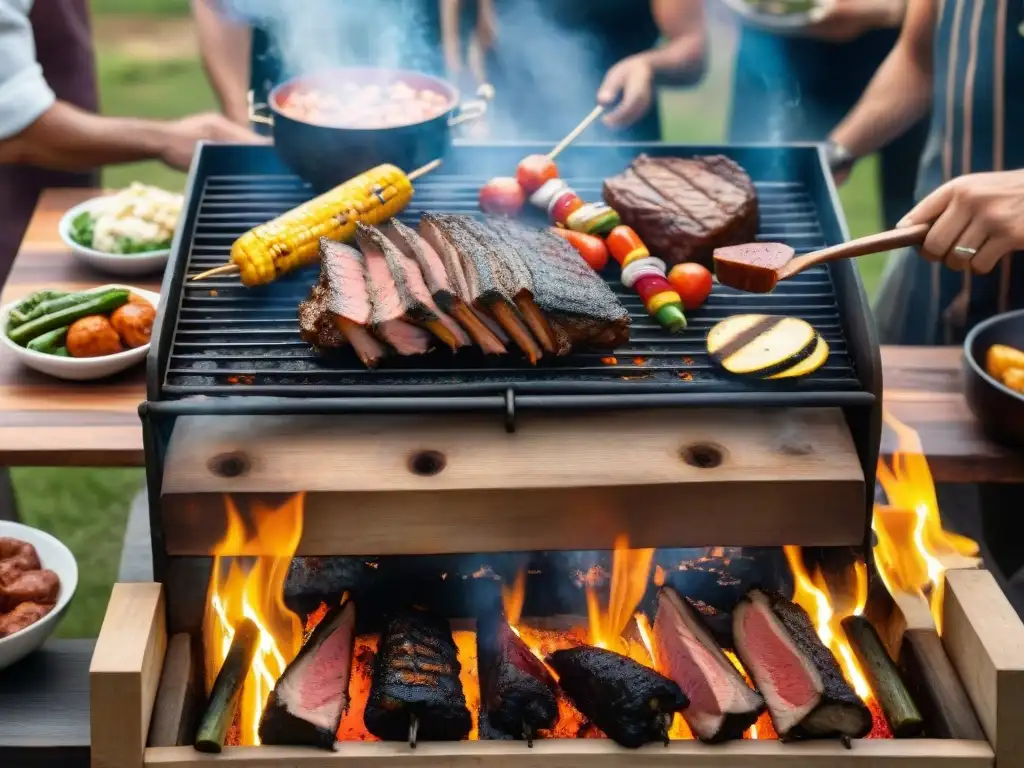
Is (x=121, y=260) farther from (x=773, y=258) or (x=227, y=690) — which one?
(x=773, y=258)

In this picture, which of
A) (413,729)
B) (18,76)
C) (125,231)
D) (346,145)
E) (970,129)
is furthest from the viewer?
(18,76)

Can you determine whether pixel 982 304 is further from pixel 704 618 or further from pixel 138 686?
pixel 138 686

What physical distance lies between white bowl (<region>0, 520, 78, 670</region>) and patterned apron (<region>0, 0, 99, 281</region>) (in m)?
2.60

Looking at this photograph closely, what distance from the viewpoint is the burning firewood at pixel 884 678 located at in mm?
2936

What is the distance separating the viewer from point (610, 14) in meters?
6.17

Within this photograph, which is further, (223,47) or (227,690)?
(223,47)

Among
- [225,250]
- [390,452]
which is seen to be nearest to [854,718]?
[390,452]

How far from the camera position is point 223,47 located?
5.98 metres

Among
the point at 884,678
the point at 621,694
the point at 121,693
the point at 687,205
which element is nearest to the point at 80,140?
the point at 687,205

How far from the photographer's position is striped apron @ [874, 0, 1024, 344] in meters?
4.57

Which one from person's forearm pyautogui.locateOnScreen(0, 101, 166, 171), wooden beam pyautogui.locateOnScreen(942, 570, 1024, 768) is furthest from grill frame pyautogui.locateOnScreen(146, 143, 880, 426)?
person's forearm pyautogui.locateOnScreen(0, 101, 166, 171)

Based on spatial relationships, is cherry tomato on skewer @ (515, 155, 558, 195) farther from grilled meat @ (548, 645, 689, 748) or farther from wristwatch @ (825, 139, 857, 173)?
grilled meat @ (548, 645, 689, 748)

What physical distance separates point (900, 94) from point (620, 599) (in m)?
3.05

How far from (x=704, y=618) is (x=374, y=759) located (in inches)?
44.6
